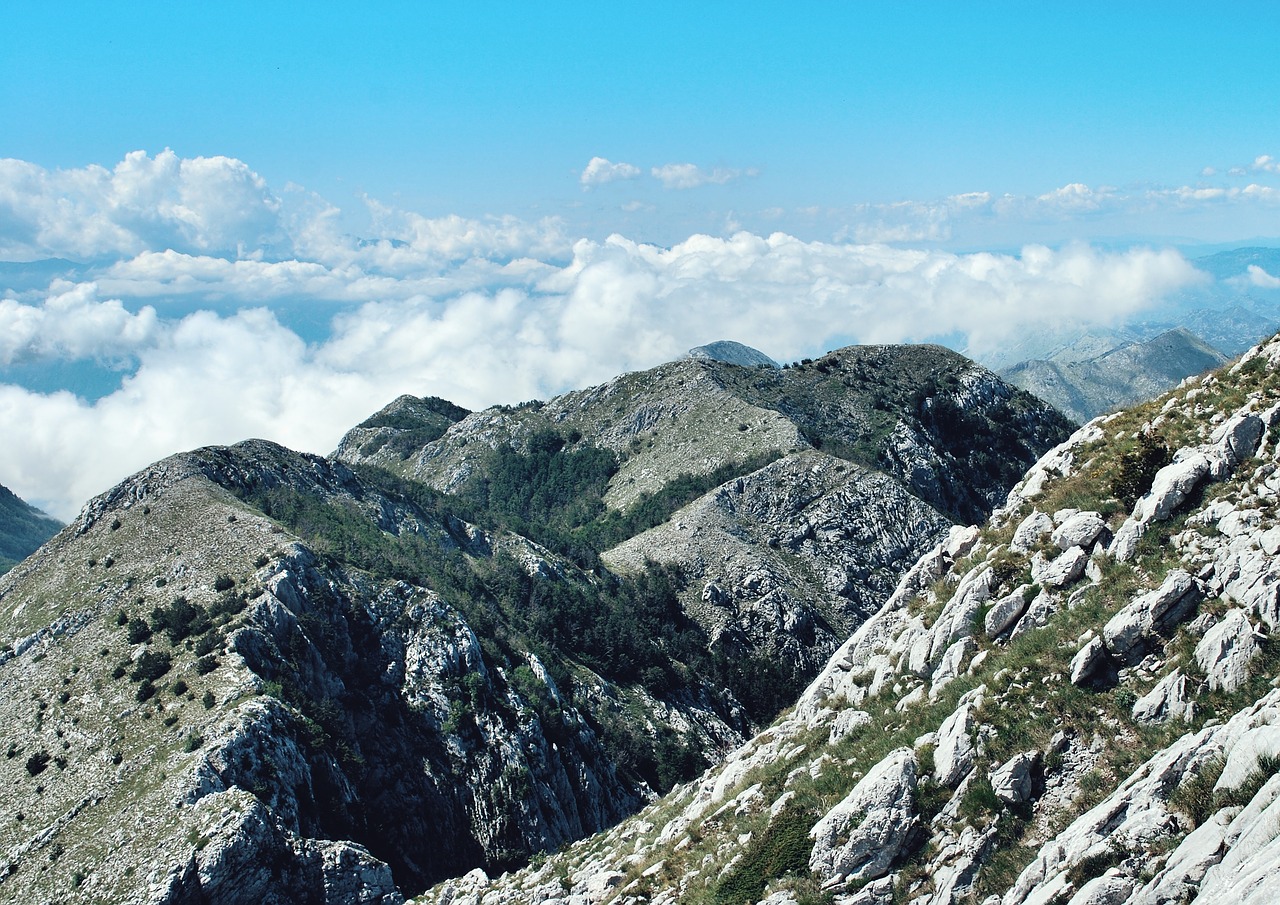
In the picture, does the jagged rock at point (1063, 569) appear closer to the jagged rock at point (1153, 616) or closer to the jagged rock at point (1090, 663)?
the jagged rock at point (1153, 616)

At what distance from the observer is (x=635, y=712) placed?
10762cm

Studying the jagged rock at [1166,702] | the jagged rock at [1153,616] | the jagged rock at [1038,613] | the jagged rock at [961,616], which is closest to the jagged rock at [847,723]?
the jagged rock at [961,616]

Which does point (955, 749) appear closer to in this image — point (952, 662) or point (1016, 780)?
point (1016, 780)

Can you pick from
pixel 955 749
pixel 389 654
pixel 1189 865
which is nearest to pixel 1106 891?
pixel 1189 865

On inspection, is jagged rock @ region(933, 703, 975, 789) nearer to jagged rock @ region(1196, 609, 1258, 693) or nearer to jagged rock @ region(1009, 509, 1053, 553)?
jagged rock @ region(1196, 609, 1258, 693)

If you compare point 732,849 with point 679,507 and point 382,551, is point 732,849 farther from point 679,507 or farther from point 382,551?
point 679,507

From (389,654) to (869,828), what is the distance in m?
74.4

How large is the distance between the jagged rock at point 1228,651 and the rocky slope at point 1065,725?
1.8 inches

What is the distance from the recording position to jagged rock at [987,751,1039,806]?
23078mm

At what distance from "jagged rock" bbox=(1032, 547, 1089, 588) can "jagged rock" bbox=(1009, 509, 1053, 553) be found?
1.98 metres

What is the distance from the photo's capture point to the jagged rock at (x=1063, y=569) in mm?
30291

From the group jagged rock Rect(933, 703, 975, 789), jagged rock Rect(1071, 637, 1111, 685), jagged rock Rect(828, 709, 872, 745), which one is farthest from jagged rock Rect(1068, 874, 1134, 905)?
jagged rock Rect(828, 709, 872, 745)

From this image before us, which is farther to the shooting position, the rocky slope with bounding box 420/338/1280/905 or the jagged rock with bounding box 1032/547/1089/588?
the jagged rock with bounding box 1032/547/1089/588

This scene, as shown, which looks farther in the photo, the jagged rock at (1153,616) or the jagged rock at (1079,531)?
the jagged rock at (1079,531)
